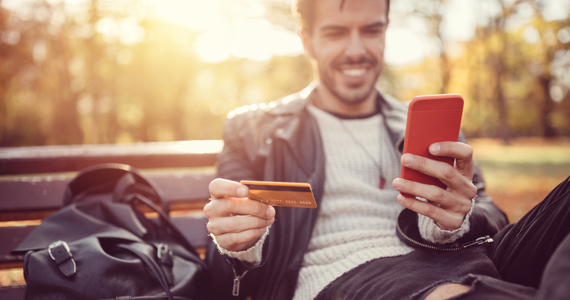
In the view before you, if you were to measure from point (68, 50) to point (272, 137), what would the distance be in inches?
676

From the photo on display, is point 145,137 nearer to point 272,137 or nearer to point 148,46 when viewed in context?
point 148,46

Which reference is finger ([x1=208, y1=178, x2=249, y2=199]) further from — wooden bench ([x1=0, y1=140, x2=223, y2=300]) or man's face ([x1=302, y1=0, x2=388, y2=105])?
man's face ([x1=302, y1=0, x2=388, y2=105])

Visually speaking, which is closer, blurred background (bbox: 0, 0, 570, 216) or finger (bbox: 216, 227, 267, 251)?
finger (bbox: 216, 227, 267, 251)

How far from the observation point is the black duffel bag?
5.08ft

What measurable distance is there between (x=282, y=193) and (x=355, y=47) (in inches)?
50.7

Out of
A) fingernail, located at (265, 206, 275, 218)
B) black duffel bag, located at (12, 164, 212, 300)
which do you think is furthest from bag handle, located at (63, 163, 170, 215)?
fingernail, located at (265, 206, 275, 218)

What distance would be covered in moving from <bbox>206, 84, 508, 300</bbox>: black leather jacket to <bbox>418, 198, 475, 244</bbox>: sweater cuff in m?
0.05

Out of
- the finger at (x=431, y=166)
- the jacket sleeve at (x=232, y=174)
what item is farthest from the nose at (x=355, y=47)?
the finger at (x=431, y=166)

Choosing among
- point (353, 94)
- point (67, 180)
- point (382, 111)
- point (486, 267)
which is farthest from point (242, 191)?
point (67, 180)

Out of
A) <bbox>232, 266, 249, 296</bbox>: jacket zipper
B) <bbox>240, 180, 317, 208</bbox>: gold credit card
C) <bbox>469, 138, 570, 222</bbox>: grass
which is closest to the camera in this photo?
<bbox>240, 180, 317, 208</bbox>: gold credit card

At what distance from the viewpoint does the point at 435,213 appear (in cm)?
150

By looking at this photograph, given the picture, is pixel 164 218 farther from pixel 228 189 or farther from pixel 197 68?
pixel 197 68

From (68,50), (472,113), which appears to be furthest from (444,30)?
(472,113)

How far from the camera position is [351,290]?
63.8 inches
